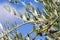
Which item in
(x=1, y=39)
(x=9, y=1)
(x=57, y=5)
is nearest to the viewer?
(x=57, y=5)

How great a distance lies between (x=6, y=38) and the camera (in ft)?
11.2

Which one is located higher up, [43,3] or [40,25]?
[43,3]

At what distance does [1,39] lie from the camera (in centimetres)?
334

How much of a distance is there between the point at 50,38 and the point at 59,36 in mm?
113

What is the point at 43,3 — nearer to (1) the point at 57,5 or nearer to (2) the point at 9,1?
(1) the point at 57,5

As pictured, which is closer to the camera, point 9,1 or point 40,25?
point 40,25

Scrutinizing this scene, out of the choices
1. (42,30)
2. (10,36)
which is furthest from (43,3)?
(10,36)

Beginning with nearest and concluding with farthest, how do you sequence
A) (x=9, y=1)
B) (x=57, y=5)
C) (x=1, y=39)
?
(x=57, y=5) → (x=1, y=39) → (x=9, y=1)

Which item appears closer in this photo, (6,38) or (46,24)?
(46,24)

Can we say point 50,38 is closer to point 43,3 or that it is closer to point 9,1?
point 43,3

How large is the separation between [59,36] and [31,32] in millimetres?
310

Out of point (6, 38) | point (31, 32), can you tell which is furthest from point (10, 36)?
point (31, 32)

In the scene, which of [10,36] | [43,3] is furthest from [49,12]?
[10,36]

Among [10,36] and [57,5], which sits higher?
[57,5]
